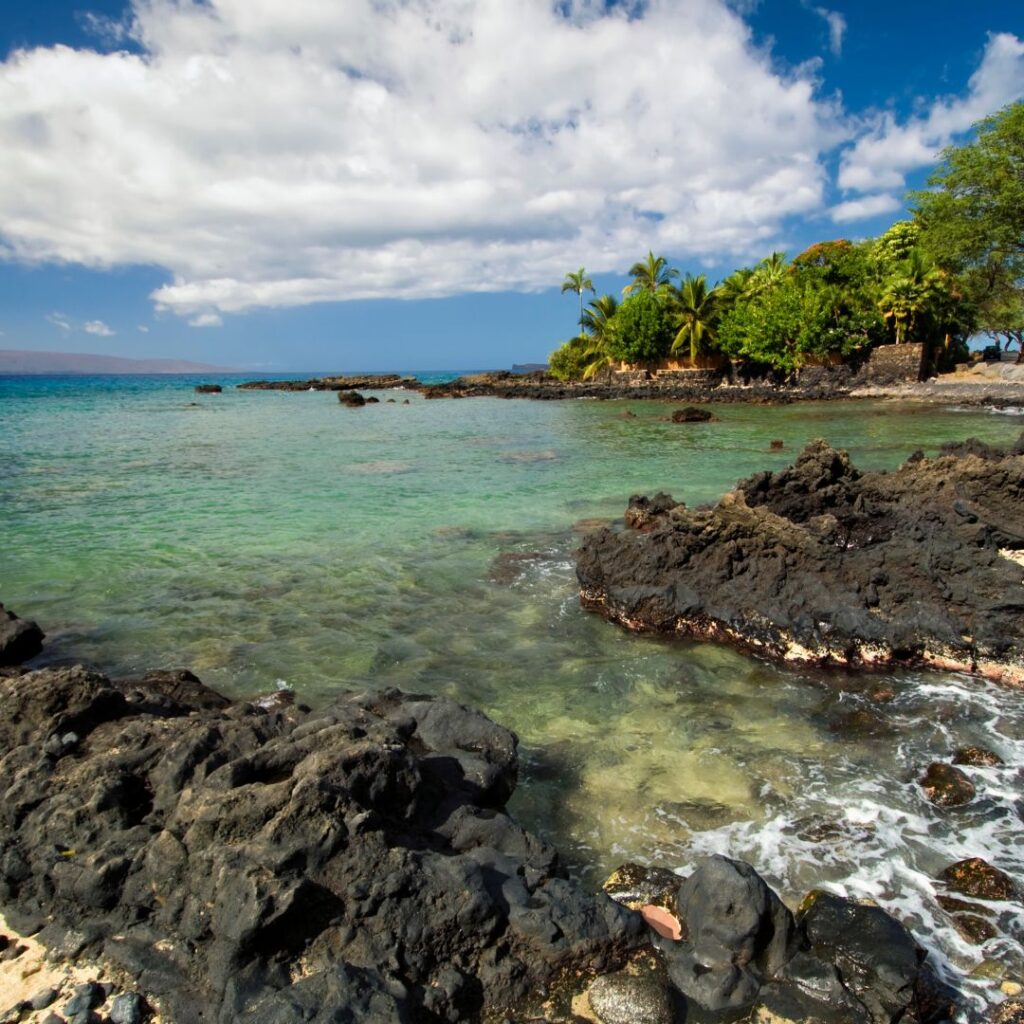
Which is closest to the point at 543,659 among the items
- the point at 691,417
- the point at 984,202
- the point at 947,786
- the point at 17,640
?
the point at 947,786

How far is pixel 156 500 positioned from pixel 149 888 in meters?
16.7

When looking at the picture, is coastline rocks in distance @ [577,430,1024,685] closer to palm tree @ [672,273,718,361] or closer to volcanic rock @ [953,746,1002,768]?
volcanic rock @ [953,746,1002,768]

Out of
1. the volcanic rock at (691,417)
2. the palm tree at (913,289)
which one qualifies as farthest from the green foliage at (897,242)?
the volcanic rock at (691,417)

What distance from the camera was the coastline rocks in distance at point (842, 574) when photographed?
25.1 ft

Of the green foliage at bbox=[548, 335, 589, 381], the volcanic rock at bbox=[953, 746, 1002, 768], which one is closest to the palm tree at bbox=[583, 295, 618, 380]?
the green foliage at bbox=[548, 335, 589, 381]

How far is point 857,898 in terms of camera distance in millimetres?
4402

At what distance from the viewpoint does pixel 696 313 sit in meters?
63.1

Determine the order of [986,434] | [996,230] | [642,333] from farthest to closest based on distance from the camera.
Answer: [642,333]
[996,230]
[986,434]

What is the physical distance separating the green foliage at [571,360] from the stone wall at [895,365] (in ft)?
Result: 105

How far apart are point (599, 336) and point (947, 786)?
74766mm

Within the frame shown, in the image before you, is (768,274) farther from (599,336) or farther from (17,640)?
(17,640)

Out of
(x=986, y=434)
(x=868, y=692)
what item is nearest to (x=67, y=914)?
(x=868, y=692)

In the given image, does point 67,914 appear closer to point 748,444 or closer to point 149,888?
point 149,888

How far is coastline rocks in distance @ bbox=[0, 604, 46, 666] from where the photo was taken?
8.05m
